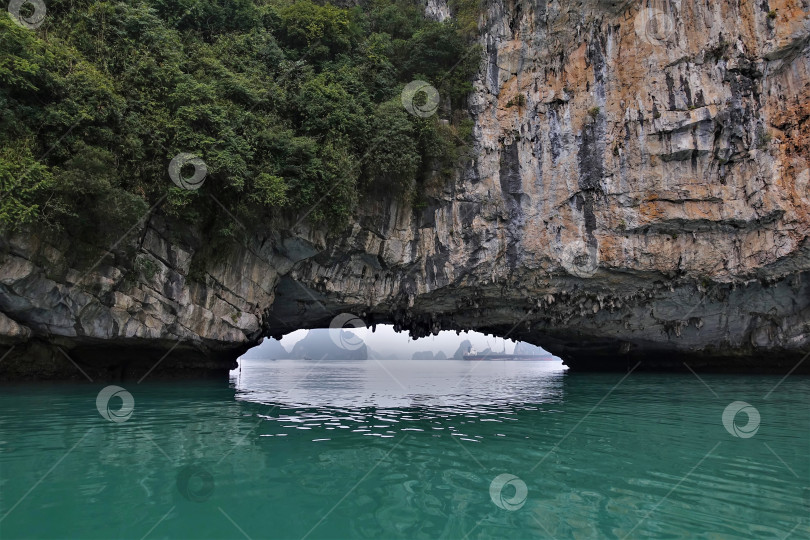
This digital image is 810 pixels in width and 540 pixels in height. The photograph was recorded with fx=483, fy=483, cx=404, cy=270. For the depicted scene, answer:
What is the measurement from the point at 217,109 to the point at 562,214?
37.4ft

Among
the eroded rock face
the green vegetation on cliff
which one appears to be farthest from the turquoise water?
the green vegetation on cliff

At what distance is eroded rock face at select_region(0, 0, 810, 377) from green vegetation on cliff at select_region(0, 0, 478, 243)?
1326mm

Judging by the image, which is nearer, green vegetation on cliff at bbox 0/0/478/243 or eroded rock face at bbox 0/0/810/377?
green vegetation on cliff at bbox 0/0/478/243

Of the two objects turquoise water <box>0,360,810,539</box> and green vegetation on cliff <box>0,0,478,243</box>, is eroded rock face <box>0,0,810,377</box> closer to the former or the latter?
green vegetation on cliff <box>0,0,478,243</box>

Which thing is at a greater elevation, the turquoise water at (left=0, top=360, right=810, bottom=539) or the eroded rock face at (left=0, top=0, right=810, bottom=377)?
the eroded rock face at (left=0, top=0, right=810, bottom=377)

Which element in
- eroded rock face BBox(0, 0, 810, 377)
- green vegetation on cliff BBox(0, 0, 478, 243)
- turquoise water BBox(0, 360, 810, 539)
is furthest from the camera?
eroded rock face BBox(0, 0, 810, 377)

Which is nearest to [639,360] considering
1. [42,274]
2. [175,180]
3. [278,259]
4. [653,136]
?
[653,136]

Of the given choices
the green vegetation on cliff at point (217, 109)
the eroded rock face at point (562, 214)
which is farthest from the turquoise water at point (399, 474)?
the green vegetation on cliff at point (217, 109)

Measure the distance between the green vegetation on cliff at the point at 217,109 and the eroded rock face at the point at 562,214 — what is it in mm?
1326

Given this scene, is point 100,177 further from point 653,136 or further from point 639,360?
point 639,360

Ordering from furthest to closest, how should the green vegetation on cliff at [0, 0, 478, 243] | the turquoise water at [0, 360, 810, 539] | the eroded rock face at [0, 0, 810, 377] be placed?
the eroded rock face at [0, 0, 810, 377] → the green vegetation on cliff at [0, 0, 478, 243] → the turquoise water at [0, 360, 810, 539]

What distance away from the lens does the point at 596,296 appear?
18891 mm

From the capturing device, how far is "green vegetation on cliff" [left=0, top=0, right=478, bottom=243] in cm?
1119

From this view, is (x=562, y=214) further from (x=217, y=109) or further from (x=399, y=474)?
(x=399, y=474)
